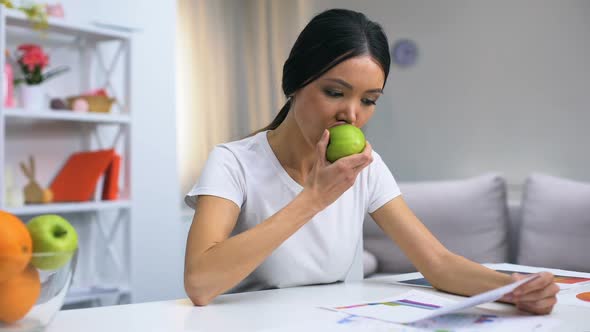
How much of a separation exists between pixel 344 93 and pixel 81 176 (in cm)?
202

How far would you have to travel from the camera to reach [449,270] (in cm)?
133

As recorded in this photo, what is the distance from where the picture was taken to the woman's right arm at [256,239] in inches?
47.1

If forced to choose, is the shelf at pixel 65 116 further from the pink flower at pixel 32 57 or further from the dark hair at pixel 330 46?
the dark hair at pixel 330 46

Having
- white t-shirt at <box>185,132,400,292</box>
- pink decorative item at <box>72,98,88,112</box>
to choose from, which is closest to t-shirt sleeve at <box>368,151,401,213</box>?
white t-shirt at <box>185,132,400,292</box>

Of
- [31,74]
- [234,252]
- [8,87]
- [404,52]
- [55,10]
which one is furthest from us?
[404,52]

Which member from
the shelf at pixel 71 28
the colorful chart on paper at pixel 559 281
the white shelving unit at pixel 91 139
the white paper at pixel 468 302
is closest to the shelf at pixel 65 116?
the white shelving unit at pixel 91 139

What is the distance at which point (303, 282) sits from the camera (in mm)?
1467

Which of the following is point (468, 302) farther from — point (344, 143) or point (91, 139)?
point (91, 139)

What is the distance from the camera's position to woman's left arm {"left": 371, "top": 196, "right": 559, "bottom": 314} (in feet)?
3.48

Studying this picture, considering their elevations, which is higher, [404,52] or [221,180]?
[404,52]

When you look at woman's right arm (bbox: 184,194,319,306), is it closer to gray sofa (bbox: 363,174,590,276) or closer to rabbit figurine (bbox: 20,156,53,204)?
rabbit figurine (bbox: 20,156,53,204)

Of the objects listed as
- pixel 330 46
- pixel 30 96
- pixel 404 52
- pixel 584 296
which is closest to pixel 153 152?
pixel 30 96

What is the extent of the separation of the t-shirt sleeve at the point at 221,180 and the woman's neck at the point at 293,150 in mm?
126

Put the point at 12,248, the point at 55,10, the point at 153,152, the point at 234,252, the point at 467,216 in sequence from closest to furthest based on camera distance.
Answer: the point at 12,248 < the point at 234,252 < the point at 55,10 < the point at 467,216 < the point at 153,152
